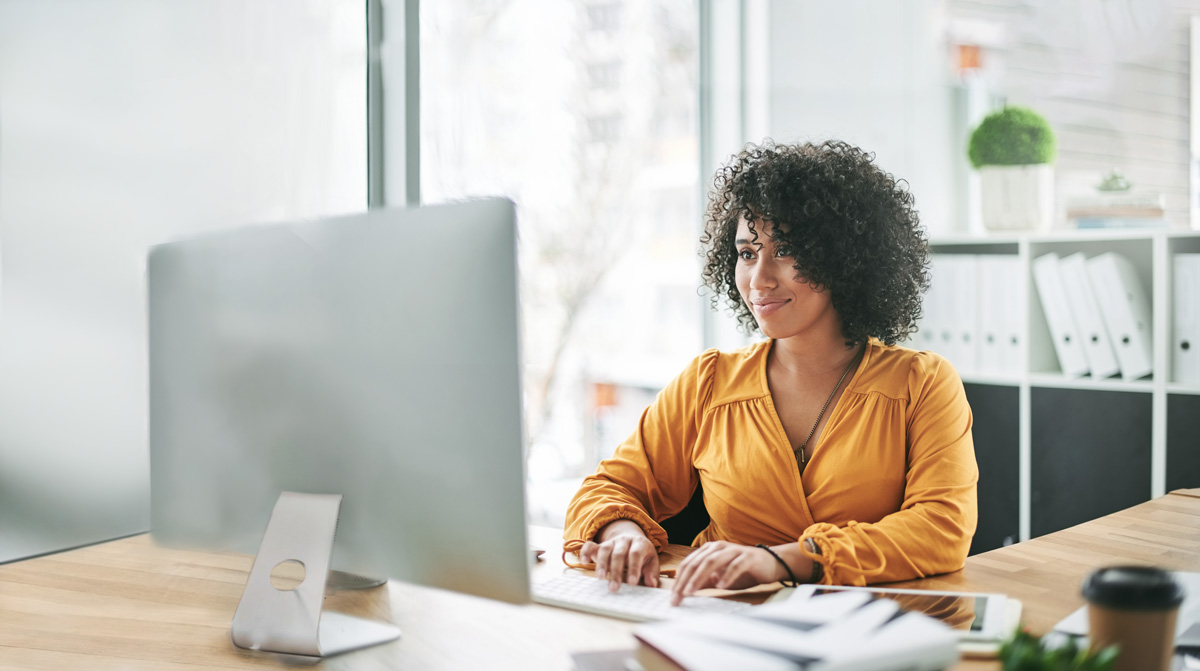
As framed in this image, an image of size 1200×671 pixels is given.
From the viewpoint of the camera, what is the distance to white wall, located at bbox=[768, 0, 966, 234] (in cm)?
314

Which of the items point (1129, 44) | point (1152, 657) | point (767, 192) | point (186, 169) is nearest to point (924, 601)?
point (1152, 657)

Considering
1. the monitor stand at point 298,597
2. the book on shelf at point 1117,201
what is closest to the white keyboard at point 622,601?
the monitor stand at point 298,597

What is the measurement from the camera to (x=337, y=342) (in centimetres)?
109

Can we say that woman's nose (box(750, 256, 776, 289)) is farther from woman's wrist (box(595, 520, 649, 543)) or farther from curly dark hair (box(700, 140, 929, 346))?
woman's wrist (box(595, 520, 649, 543))

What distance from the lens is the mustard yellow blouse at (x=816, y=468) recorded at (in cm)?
134

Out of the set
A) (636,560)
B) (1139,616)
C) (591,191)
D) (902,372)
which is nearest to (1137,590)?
(1139,616)

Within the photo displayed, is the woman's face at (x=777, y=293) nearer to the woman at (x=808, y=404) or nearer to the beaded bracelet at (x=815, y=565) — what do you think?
the woman at (x=808, y=404)

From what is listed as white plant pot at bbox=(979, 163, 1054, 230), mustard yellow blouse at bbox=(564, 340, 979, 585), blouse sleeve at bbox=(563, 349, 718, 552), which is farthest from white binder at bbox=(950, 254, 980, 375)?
blouse sleeve at bbox=(563, 349, 718, 552)

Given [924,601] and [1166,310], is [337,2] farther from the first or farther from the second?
[1166,310]

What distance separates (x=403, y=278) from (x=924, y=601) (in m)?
0.76

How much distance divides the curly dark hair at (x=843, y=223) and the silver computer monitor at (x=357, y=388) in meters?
0.80

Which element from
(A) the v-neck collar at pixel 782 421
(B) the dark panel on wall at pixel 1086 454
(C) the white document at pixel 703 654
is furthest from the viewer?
(B) the dark panel on wall at pixel 1086 454

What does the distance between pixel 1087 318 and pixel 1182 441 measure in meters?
0.43

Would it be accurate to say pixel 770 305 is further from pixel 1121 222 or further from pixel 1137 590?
pixel 1121 222
